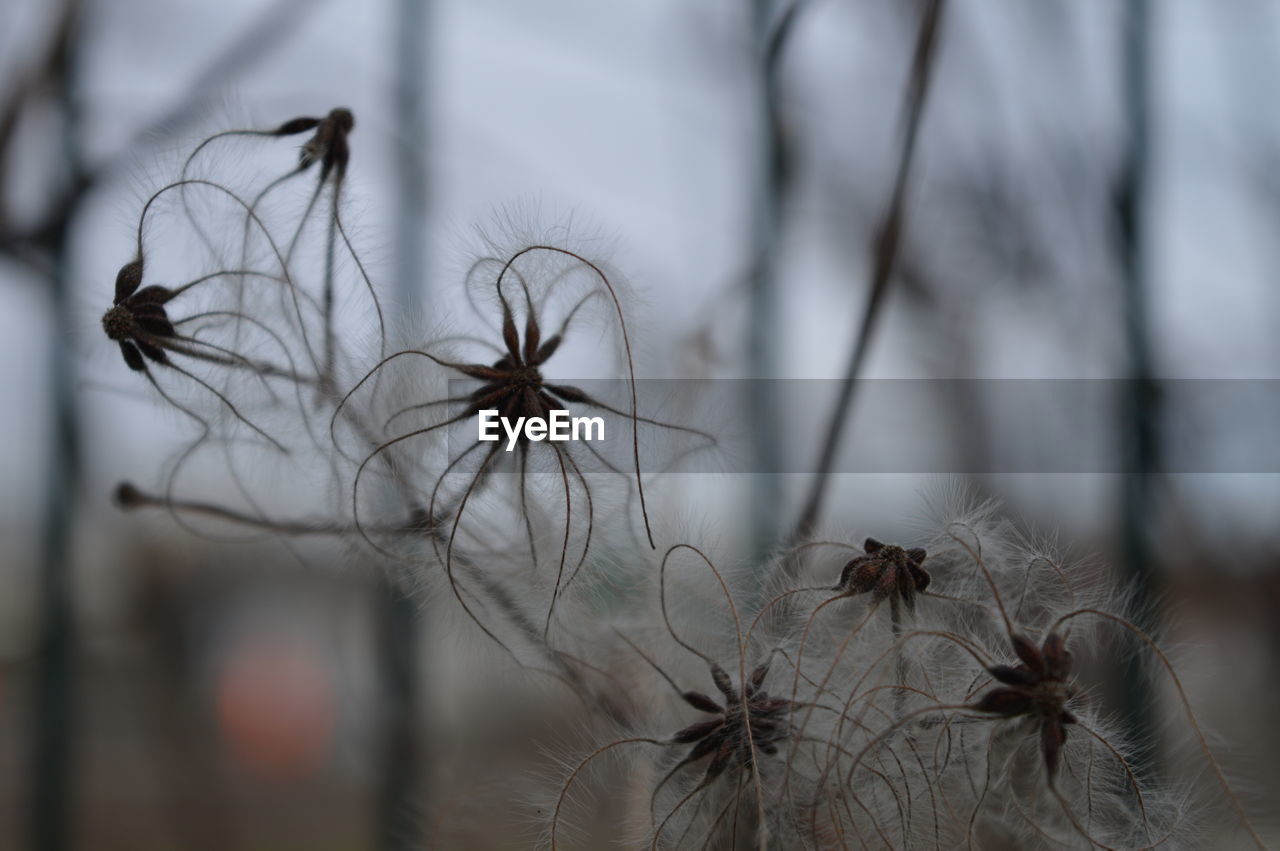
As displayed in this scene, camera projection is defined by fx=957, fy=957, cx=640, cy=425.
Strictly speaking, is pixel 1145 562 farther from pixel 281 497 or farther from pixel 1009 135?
pixel 281 497

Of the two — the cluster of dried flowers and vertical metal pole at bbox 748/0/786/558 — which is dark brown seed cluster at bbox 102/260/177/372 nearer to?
the cluster of dried flowers

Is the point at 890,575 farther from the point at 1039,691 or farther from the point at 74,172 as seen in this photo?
the point at 74,172

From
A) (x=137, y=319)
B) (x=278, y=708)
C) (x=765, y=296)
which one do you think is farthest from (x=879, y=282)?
(x=278, y=708)

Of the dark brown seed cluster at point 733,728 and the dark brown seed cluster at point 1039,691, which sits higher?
the dark brown seed cluster at point 1039,691

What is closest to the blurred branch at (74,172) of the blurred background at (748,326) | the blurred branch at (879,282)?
the blurred background at (748,326)

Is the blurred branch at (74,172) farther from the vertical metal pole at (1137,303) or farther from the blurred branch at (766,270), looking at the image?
the vertical metal pole at (1137,303)

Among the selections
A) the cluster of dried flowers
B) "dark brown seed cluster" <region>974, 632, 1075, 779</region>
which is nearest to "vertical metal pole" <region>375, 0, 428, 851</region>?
the cluster of dried flowers
